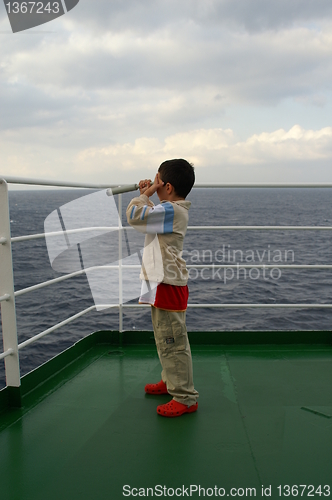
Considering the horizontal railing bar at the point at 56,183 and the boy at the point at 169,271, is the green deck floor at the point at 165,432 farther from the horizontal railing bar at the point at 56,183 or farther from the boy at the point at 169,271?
the horizontal railing bar at the point at 56,183

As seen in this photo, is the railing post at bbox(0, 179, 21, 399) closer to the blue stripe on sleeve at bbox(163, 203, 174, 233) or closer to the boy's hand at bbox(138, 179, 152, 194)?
the boy's hand at bbox(138, 179, 152, 194)

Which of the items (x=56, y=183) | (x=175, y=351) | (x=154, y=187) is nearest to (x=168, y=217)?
(x=154, y=187)

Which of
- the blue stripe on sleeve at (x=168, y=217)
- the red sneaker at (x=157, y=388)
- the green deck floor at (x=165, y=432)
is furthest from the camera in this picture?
the red sneaker at (x=157, y=388)

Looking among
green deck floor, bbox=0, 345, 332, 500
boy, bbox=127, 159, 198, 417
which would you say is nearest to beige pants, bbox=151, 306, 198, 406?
boy, bbox=127, 159, 198, 417

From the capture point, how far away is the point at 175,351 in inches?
76.3

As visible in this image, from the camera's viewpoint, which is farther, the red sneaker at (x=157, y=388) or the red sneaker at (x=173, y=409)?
the red sneaker at (x=157, y=388)

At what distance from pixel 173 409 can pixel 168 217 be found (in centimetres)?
90

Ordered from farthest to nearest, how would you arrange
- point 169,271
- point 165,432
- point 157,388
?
point 157,388, point 169,271, point 165,432

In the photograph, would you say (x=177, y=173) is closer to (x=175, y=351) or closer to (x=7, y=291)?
(x=175, y=351)

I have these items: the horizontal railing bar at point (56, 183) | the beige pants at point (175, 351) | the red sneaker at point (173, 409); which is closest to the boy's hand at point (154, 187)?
the horizontal railing bar at point (56, 183)

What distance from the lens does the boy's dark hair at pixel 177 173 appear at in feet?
6.15

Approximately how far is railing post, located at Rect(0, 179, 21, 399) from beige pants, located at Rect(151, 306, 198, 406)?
0.68m

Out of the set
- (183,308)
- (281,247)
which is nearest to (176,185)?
(183,308)

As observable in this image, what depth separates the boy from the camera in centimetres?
185
